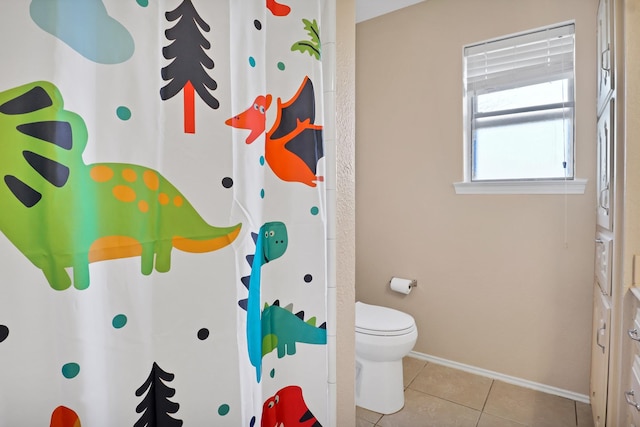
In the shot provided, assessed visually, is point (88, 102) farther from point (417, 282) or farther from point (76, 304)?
point (417, 282)

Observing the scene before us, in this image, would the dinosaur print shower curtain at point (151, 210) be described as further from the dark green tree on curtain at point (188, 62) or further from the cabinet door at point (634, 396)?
the cabinet door at point (634, 396)

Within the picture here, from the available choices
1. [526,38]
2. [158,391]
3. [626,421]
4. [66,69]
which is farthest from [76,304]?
[526,38]

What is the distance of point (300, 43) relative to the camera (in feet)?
2.99

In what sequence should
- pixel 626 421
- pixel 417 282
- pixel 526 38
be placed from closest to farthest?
pixel 626 421
pixel 526 38
pixel 417 282

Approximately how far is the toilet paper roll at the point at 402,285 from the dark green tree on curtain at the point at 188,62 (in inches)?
74.7

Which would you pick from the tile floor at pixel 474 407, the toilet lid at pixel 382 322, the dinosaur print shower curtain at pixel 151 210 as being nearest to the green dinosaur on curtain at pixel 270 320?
the dinosaur print shower curtain at pixel 151 210

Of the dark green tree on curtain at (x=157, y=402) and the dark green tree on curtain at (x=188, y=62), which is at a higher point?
the dark green tree on curtain at (x=188, y=62)

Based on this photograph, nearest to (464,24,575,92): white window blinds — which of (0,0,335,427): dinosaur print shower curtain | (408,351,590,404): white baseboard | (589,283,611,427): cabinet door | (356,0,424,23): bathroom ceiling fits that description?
(356,0,424,23): bathroom ceiling

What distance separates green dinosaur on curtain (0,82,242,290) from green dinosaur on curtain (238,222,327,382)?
220 millimetres

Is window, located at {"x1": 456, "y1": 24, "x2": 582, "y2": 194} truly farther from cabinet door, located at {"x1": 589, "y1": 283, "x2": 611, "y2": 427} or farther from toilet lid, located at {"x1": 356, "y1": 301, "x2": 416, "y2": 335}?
toilet lid, located at {"x1": 356, "y1": 301, "x2": 416, "y2": 335}

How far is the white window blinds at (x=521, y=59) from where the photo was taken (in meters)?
1.85

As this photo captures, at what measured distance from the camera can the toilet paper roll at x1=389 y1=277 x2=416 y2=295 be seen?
2252 millimetres

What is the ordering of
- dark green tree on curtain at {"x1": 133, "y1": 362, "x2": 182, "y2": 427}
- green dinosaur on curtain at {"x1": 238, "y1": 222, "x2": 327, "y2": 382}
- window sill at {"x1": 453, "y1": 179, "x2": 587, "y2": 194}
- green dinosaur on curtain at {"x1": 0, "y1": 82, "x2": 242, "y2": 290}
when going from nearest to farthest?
green dinosaur on curtain at {"x1": 0, "y1": 82, "x2": 242, "y2": 290} < dark green tree on curtain at {"x1": 133, "y1": 362, "x2": 182, "y2": 427} < green dinosaur on curtain at {"x1": 238, "y1": 222, "x2": 327, "y2": 382} < window sill at {"x1": 453, "y1": 179, "x2": 587, "y2": 194}

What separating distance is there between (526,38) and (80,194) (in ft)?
7.72
